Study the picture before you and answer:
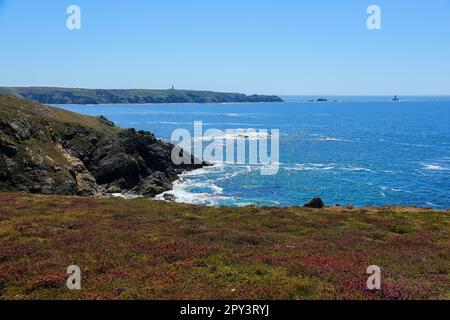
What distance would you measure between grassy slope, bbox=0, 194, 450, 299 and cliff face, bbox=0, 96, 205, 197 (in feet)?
131

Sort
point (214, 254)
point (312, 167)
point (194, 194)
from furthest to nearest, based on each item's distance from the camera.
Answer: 1. point (312, 167)
2. point (194, 194)
3. point (214, 254)

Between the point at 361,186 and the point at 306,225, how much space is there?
6143cm

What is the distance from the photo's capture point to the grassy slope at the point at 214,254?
1508 cm

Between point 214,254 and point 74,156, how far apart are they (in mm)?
81012

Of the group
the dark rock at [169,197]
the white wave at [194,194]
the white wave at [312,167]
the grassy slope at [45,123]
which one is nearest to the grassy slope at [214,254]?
the white wave at [194,194]

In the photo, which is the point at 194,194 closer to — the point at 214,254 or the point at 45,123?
the point at 45,123

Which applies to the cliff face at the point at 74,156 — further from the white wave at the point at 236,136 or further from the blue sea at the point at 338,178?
the white wave at the point at 236,136

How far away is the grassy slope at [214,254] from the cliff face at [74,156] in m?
40.0

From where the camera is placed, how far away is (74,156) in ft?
305

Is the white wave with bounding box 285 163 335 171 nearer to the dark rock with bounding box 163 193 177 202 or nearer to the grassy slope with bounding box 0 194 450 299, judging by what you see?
the dark rock with bounding box 163 193 177 202

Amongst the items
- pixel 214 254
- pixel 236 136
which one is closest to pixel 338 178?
pixel 214 254

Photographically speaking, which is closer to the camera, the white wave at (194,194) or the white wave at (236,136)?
the white wave at (194,194)

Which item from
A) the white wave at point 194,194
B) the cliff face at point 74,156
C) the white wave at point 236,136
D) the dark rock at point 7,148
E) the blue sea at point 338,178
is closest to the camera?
the cliff face at point 74,156
